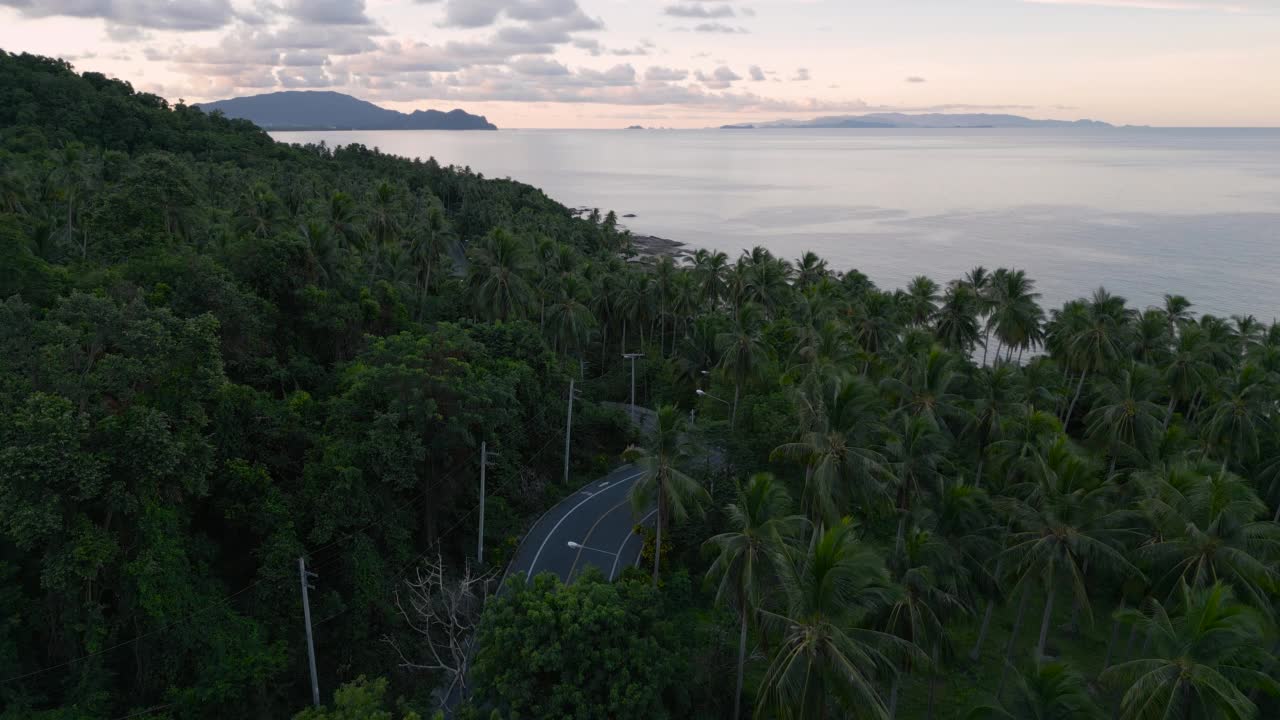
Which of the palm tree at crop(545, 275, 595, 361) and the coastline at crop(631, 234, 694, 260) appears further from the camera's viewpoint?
the coastline at crop(631, 234, 694, 260)

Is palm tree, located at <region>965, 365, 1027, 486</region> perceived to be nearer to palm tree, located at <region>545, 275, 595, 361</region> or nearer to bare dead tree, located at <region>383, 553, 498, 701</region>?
bare dead tree, located at <region>383, 553, 498, 701</region>

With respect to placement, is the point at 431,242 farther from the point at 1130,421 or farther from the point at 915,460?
the point at 1130,421

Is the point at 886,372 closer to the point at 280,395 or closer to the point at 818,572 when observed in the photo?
the point at 818,572

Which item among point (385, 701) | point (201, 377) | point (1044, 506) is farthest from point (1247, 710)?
point (201, 377)

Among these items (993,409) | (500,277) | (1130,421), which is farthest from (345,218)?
(1130,421)

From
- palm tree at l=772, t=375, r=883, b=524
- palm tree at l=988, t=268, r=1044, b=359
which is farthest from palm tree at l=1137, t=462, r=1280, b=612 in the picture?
palm tree at l=988, t=268, r=1044, b=359

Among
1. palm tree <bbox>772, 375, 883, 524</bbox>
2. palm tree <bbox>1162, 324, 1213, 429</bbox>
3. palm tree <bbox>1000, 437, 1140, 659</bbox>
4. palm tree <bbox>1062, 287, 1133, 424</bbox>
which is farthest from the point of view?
palm tree <bbox>1062, 287, 1133, 424</bbox>
